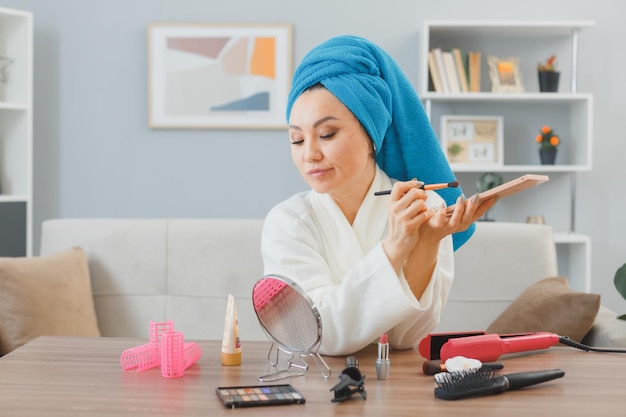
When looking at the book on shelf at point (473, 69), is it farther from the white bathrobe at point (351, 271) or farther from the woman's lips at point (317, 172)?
the woman's lips at point (317, 172)

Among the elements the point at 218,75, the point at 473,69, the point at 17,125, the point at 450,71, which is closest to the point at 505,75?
the point at 473,69

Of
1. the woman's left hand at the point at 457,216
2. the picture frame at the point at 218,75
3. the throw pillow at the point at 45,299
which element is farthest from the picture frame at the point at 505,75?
the woman's left hand at the point at 457,216

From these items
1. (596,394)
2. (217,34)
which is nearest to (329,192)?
(596,394)

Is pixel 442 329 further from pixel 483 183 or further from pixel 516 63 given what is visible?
pixel 516 63

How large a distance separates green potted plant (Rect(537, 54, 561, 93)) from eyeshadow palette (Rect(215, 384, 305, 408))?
2.99 meters

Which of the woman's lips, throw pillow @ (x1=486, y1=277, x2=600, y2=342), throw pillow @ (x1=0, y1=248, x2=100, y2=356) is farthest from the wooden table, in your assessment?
throw pillow @ (x1=0, y1=248, x2=100, y2=356)

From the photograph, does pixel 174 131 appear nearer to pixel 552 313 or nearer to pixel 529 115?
pixel 529 115

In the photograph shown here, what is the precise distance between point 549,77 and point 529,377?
286 centimetres

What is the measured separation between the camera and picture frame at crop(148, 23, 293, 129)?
391 cm

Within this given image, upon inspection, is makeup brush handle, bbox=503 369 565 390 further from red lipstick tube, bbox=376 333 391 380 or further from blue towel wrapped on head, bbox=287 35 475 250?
blue towel wrapped on head, bbox=287 35 475 250

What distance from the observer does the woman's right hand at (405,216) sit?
1.19m

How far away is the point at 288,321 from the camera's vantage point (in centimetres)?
119

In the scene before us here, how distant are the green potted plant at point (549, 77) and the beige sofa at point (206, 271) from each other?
137 cm

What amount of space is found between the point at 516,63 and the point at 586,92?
419 mm
